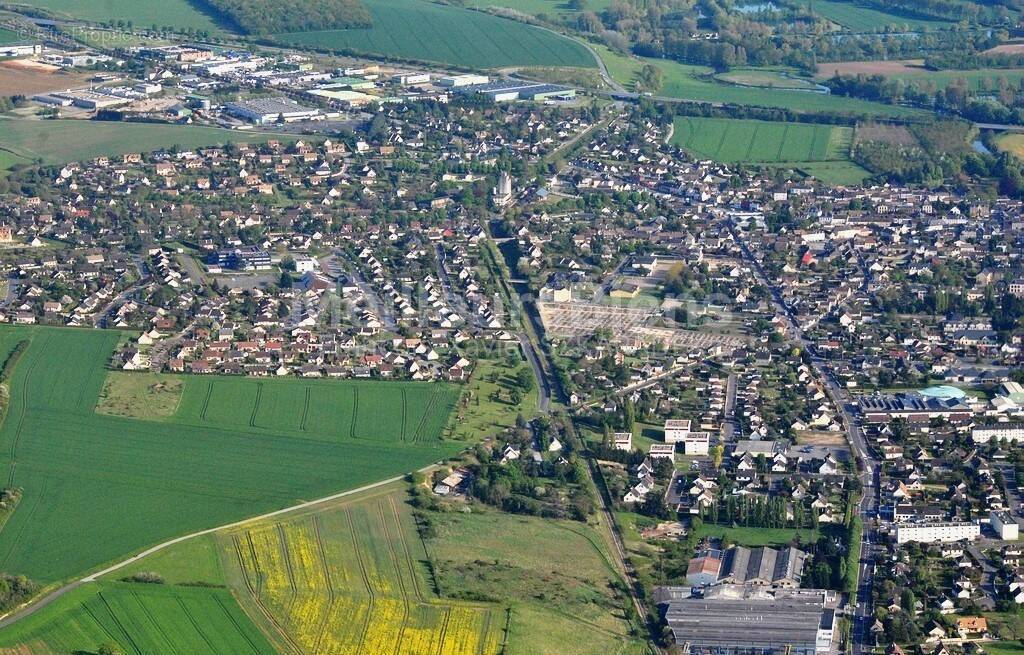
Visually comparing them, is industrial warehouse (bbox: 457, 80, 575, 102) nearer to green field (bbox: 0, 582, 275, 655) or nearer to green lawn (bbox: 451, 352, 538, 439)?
green lawn (bbox: 451, 352, 538, 439)

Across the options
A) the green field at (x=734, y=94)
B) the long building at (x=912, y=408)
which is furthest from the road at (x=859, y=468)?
the green field at (x=734, y=94)

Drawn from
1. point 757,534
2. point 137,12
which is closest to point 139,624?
point 757,534

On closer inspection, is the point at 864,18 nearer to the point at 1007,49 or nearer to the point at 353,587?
the point at 1007,49

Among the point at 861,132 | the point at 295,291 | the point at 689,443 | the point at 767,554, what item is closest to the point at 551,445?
the point at 689,443

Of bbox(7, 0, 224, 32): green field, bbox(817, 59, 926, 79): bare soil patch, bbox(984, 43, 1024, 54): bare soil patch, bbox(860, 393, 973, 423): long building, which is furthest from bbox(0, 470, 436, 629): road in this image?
bbox(7, 0, 224, 32): green field

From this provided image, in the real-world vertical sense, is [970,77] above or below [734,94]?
above

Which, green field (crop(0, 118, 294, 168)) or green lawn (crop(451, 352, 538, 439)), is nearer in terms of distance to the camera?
green lawn (crop(451, 352, 538, 439))
